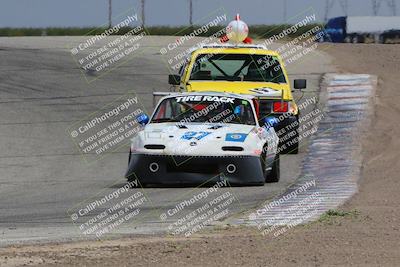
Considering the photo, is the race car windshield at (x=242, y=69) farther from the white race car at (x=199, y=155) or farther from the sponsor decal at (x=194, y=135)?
the sponsor decal at (x=194, y=135)

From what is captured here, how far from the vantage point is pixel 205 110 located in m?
14.5

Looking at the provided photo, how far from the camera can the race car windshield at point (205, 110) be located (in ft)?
47.5

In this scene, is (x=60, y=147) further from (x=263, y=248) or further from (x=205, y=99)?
(x=263, y=248)

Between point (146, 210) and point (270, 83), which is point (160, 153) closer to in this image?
point (146, 210)

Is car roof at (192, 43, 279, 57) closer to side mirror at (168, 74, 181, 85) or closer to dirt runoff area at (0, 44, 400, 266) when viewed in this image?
side mirror at (168, 74, 181, 85)

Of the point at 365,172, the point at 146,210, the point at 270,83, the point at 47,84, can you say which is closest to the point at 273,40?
the point at 47,84

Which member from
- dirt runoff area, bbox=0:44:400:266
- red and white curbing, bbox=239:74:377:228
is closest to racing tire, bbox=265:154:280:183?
red and white curbing, bbox=239:74:377:228

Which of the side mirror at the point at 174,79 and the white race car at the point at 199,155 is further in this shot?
the side mirror at the point at 174,79

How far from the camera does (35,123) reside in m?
21.5

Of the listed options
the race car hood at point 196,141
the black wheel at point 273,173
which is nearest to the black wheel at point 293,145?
Result: the black wheel at point 273,173

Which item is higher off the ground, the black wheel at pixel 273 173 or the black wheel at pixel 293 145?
the black wheel at pixel 273 173

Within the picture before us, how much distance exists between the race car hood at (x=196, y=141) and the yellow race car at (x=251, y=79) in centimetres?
338

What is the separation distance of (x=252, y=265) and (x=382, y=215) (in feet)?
10.3

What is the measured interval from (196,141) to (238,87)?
436cm
